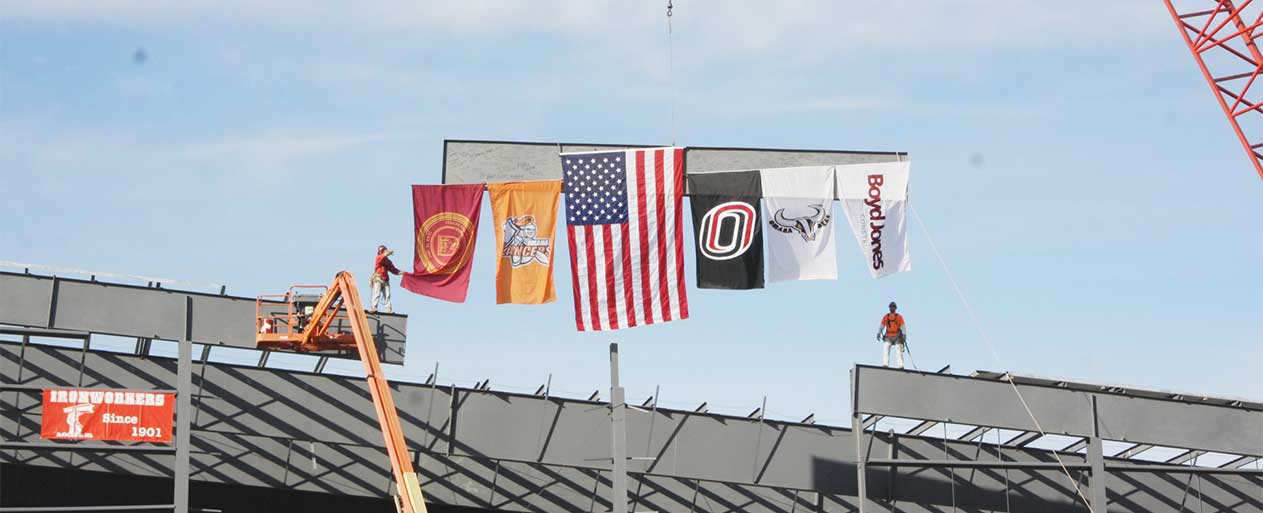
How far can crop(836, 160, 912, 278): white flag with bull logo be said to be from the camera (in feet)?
144

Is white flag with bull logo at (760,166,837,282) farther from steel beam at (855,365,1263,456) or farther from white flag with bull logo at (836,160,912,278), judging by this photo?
steel beam at (855,365,1263,456)

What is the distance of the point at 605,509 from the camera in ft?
148

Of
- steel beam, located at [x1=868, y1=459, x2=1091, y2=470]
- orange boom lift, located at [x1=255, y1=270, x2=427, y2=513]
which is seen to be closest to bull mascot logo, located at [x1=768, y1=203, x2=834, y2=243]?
steel beam, located at [x1=868, y1=459, x2=1091, y2=470]

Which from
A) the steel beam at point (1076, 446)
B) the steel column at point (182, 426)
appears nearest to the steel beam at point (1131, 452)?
the steel beam at point (1076, 446)

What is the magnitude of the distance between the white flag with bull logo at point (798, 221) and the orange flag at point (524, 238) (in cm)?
675

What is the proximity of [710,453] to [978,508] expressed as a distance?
8.83 metres

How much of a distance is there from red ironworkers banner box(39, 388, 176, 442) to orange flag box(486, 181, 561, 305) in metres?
10.9

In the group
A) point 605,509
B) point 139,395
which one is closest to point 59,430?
point 139,395

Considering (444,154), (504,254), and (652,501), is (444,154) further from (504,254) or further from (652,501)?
(652,501)

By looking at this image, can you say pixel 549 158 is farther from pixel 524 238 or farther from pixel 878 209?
pixel 878 209

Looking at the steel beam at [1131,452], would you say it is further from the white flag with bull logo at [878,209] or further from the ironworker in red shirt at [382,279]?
the ironworker in red shirt at [382,279]

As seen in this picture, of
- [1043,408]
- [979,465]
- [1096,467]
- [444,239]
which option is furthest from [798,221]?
[1096,467]

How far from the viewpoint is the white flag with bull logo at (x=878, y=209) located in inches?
1727

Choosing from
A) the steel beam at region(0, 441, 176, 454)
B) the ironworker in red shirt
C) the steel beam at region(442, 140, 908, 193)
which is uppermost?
the steel beam at region(442, 140, 908, 193)
